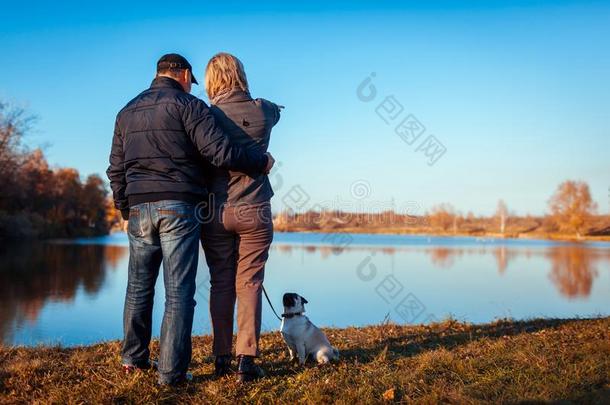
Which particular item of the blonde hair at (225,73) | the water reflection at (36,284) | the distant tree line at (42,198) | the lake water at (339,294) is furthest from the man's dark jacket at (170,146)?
the distant tree line at (42,198)

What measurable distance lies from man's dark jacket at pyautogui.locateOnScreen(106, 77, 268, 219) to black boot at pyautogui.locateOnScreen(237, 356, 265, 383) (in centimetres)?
109

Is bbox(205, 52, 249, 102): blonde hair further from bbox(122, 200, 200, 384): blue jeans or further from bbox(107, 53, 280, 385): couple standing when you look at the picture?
bbox(122, 200, 200, 384): blue jeans

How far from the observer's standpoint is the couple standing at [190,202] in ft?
10.3

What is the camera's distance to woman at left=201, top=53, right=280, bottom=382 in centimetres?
343

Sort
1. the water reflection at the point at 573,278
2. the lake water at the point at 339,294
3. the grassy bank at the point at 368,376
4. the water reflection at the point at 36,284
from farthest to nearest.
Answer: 1. the water reflection at the point at 573,278
2. the water reflection at the point at 36,284
3. the lake water at the point at 339,294
4. the grassy bank at the point at 368,376

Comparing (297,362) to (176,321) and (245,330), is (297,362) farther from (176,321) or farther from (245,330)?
(176,321)

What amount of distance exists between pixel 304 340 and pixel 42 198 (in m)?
50.9

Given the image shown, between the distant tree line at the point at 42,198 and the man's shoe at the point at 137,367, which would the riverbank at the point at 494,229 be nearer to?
the distant tree line at the point at 42,198

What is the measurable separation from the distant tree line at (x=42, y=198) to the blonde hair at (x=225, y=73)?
33.0 metres

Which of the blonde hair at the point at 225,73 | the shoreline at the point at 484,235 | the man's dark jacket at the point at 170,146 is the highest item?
the blonde hair at the point at 225,73

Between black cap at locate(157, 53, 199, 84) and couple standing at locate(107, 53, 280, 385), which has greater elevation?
black cap at locate(157, 53, 199, 84)

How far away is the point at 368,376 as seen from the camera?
3.43m

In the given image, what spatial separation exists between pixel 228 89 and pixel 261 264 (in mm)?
1211

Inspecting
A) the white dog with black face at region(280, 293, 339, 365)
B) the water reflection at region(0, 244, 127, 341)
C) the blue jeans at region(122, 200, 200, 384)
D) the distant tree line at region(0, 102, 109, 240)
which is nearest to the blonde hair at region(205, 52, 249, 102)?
the blue jeans at region(122, 200, 200, 384)
